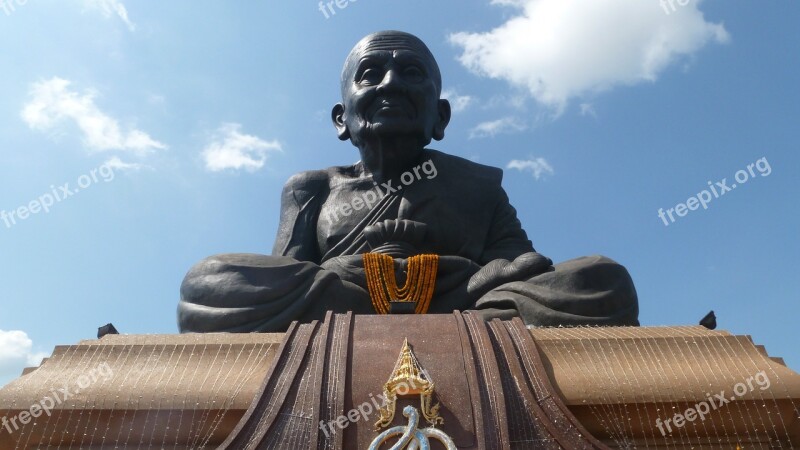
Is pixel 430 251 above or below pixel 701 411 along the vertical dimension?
above

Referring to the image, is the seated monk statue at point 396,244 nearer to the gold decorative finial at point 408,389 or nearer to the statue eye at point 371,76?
the statue eye at point 371,76

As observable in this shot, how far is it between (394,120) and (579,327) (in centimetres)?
257

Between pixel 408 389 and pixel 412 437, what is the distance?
0.75ft

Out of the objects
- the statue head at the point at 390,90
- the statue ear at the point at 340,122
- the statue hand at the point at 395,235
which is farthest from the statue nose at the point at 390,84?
the statue hand at the point at 395,235

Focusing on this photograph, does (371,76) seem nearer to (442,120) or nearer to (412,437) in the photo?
(442,120)

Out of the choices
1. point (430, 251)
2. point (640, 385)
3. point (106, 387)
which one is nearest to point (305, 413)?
point (106, 387)

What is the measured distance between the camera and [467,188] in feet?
21.1

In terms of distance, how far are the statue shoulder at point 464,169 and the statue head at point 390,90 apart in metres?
0.19

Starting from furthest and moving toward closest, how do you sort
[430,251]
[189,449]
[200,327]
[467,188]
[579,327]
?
[467,188]
[430,251]
[200,327]
[579,327]
[189,449]

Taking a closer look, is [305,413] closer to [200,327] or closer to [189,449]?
[189,449]

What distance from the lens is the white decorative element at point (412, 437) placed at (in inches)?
121

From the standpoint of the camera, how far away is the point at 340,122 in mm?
7020

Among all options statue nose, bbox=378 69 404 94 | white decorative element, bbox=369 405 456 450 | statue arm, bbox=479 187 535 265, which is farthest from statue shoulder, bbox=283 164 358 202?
white decorative element, bbox=369 405 456 450

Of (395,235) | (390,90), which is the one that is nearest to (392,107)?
(390,90)
